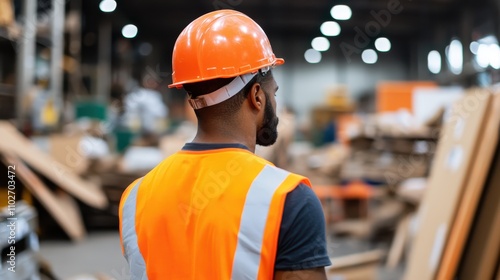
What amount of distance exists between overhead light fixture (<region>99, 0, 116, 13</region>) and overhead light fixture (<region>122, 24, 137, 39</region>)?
2416mm

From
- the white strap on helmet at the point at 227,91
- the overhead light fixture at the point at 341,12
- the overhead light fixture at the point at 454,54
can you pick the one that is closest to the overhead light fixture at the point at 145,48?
the overhead light fixture at the point at 341,12

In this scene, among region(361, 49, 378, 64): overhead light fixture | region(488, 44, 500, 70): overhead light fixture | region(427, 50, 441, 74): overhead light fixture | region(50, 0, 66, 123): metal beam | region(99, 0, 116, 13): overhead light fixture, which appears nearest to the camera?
region(50, 0, 66, 123): metal beam

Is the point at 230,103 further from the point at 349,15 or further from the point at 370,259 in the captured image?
the point at 349,15

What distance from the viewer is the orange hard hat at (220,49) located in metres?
1.28

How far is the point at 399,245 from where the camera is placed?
503cm

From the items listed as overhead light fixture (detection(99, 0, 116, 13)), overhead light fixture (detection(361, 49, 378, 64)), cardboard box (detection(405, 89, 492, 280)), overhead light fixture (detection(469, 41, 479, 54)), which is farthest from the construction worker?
overhead light fixture (detection(361, 49, 378, 64))

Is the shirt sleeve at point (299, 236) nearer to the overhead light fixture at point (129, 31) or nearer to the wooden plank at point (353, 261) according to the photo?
the wooden plank at point (353, 261)

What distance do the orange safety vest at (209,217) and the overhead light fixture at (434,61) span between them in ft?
55.3

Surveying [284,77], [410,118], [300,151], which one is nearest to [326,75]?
[284,77]

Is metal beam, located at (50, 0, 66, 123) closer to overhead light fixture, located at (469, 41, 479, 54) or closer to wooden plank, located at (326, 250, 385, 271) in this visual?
wooden plank, located at (326, 250, 385, 271)

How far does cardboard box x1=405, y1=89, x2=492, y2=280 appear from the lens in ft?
8.26

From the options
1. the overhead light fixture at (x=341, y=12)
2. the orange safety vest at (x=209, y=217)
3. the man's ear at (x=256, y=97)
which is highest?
the overhead light fixture at (x=341, y=12)

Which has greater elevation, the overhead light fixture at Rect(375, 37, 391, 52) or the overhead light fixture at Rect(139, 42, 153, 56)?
the overhead light fixture at Rect(375, 37, 391, 52)

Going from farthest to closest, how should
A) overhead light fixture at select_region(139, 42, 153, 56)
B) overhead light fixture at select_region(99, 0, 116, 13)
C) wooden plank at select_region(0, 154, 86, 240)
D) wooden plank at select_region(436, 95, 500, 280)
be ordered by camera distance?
overhead light fixture at select_region(139, 42, 153, 56) → overhead light fixture at select_region(99, 0, 116, 13) → wooden plank at select_region(0, 154, 86, 240) → wooden plank at select_region(436, 95, 500, 280)
